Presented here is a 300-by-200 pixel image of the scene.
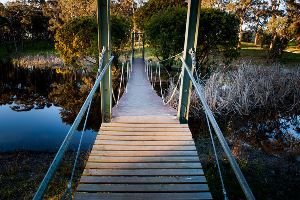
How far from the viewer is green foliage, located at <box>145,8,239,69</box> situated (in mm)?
12375

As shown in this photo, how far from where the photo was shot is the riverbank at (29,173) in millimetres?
5066

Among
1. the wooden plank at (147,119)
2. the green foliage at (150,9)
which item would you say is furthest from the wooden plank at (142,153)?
the green foliage at (150,9)

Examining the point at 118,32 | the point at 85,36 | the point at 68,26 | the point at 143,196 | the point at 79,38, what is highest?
the point at 68,26

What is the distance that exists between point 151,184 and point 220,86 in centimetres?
751

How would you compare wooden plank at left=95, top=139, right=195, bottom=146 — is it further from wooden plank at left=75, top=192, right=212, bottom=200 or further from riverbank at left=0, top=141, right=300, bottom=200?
riverbank at left=0, top=141, right=300, bottom=200

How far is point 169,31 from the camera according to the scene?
41.1ft

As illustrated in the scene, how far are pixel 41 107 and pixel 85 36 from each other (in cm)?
550

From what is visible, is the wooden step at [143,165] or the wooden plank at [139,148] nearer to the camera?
the wooden step at [143,165]

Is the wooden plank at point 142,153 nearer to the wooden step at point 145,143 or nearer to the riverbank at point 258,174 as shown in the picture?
the wooden step at point 145,143

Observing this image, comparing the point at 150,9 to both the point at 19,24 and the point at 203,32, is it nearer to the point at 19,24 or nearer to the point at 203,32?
the point at 203,32

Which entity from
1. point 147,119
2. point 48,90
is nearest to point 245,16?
point 48,90

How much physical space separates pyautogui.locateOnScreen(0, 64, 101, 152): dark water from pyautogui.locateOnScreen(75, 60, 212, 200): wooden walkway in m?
3.66

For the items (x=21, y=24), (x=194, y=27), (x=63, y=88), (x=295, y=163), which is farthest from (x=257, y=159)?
(x=21, y=24)

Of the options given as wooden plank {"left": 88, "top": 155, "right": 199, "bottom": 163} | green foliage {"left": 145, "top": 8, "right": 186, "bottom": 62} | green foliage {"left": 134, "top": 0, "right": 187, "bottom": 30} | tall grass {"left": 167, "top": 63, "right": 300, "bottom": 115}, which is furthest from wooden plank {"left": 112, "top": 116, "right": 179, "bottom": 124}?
green foliage {"left": 134, "top": 0, "right": 187, "bottom": 30}
